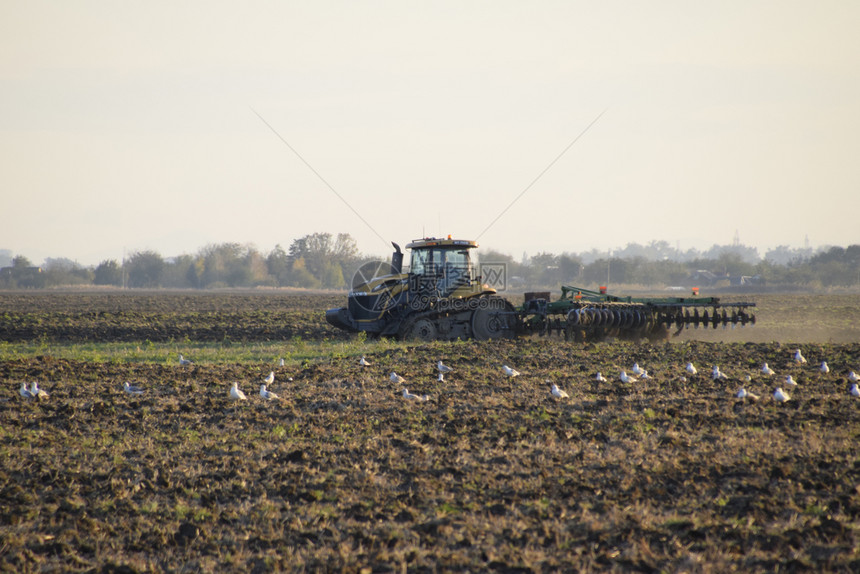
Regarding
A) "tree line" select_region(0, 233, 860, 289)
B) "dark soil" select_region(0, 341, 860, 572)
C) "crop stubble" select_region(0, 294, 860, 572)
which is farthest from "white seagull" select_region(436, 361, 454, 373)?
"tree line" select_region(0, 233, 860, 289)

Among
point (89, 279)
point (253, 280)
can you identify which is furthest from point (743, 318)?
point (89, 279)

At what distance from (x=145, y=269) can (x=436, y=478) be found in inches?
4770

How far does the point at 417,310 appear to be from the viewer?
773 inches

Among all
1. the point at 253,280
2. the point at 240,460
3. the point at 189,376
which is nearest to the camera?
the point at 240,460

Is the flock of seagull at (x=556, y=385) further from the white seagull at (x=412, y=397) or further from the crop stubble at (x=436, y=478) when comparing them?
the crop stubble at (x=436, y=478)

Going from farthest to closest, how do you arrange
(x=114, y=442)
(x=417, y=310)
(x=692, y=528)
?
1. (x=417, y=310)
2. (x=114, y=442)
3. (x=692, y=528)

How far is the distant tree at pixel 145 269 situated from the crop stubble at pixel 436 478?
11216 centimetres

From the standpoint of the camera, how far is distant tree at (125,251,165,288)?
117062 mm

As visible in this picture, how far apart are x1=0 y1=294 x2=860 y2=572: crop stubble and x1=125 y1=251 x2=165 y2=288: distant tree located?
112m

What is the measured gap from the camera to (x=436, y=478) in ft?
22.9

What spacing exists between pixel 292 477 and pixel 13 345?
1681 centimetres

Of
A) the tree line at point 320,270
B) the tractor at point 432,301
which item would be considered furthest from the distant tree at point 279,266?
the tractor at point 432,301

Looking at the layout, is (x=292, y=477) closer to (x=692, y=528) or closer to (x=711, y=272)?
(x=692, y=528)

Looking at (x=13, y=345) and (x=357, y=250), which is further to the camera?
Answer: (x=357, y=250)
